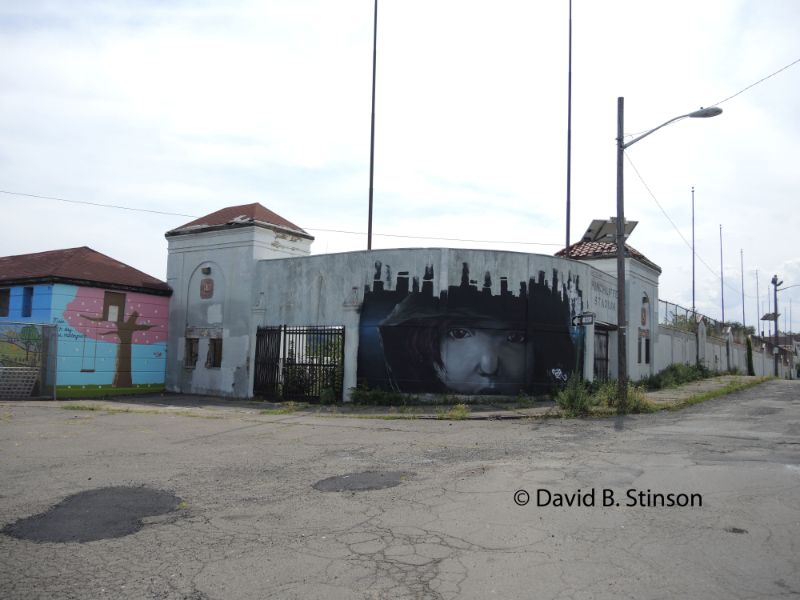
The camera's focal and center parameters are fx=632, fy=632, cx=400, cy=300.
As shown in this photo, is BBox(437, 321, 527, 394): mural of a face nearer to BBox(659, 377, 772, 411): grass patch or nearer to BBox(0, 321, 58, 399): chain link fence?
BBox(659, 377, 772, 411): grass patch

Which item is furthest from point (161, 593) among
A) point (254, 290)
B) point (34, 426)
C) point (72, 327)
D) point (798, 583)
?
point (72, 327)

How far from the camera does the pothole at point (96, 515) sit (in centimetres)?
603

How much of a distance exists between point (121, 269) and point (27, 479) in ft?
54.1

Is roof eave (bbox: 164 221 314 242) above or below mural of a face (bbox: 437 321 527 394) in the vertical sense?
above

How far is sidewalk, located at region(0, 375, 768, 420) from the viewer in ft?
52.4

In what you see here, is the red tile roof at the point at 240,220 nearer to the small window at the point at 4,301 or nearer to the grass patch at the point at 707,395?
the small window at the point at 4,301

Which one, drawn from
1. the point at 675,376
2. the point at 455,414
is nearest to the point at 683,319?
the point at 675,376

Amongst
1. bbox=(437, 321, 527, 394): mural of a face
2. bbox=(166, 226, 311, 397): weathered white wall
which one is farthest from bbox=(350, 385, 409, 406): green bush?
bbox=(166, 226, 311, 397): weathered white wall

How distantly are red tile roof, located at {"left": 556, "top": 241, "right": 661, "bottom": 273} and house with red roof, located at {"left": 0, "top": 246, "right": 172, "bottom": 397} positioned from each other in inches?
630

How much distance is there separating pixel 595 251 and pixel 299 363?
42.1 ft

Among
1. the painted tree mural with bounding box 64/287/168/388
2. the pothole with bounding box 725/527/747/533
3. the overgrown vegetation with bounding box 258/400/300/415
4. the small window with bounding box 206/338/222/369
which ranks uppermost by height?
the painted tree mural with bounding box 64/287/168/388

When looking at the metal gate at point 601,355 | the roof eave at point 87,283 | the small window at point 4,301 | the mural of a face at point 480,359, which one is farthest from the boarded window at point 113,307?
the metal gate at point 601,355

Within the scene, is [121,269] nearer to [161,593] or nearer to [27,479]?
[27,479]

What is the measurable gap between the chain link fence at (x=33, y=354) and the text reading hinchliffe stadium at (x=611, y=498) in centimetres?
1790
